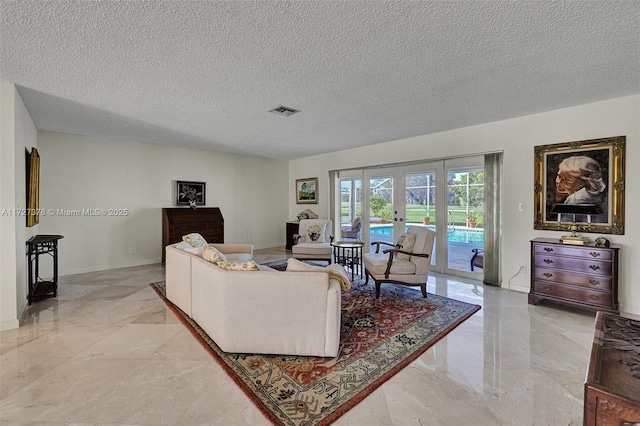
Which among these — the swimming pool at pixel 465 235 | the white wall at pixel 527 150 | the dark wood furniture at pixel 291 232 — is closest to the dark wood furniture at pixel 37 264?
the dark wood furniture at pixel 291 232

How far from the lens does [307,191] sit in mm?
7395

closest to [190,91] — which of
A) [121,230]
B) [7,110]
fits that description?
[7,110]

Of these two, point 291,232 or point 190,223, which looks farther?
point 291,232

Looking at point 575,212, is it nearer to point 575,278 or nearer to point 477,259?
point 575,278

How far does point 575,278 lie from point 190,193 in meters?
6.53

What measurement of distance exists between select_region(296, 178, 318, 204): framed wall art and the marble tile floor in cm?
457

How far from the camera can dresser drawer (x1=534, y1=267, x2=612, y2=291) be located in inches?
120

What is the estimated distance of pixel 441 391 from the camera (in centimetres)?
189

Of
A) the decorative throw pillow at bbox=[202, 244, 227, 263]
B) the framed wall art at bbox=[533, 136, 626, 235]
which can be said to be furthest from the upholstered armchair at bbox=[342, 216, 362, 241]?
the decorative throw pillow at bbox=[202, 244, 227, 263]

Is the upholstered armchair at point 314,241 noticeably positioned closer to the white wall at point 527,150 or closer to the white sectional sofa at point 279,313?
the white wall at point 527,150

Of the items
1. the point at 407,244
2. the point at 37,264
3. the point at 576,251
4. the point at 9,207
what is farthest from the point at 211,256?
the point at 576,251

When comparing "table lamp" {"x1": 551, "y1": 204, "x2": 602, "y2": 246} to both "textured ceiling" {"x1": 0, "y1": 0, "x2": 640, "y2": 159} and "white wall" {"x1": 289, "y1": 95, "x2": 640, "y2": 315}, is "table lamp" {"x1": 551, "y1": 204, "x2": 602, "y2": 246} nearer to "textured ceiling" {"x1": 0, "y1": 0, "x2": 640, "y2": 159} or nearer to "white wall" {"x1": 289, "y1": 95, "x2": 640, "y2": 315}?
"white wall" {"x1": 289, "y1": 95, "x2": 640, "y2": 315}

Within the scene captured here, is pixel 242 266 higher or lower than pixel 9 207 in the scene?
lower

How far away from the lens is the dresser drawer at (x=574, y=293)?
306 cm
